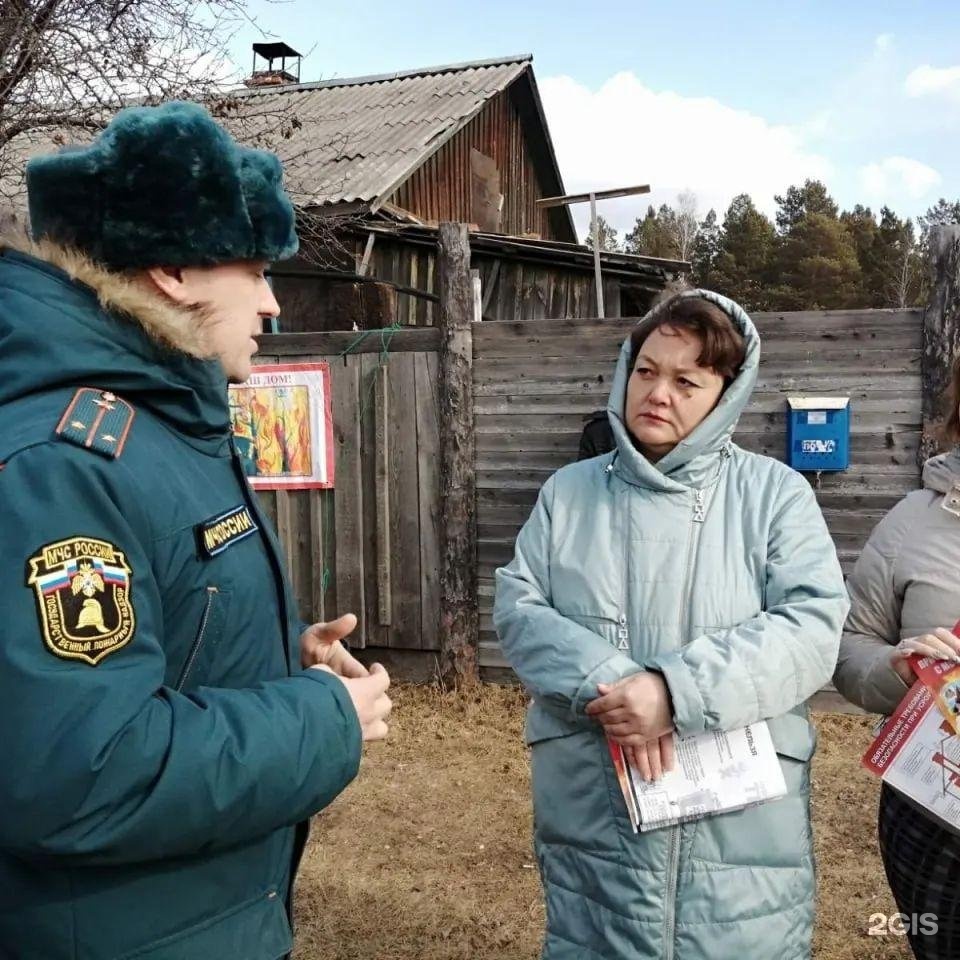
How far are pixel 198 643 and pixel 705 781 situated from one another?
1.11 m

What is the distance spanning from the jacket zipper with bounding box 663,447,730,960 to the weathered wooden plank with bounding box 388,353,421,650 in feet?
11.8

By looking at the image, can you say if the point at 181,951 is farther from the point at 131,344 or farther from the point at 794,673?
the point at 794,673

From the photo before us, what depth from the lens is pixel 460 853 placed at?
3.75 metres

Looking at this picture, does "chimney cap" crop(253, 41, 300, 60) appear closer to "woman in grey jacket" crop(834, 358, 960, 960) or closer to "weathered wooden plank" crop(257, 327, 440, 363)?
"weathered wooden plank" crop(257, 327, 440, 363)

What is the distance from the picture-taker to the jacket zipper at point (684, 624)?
176cm

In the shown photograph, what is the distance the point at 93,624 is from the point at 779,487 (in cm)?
151

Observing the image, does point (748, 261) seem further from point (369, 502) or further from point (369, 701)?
point (369, 701)

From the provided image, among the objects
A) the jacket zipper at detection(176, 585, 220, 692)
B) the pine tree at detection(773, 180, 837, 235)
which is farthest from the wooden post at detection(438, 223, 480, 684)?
Answer: the pine tree at detection(773, 180, 837, 235)

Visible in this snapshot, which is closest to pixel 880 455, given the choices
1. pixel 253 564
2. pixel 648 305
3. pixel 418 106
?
pixel 253 564

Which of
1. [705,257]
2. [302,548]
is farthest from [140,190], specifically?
[705,257]

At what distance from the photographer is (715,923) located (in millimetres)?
1746

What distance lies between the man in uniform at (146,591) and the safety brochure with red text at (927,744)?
1.18 metres

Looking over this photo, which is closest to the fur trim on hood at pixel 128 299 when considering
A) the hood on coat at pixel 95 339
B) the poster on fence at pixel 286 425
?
the hood on coat at pixel 95 339

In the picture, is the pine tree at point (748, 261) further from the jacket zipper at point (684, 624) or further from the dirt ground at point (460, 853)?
the jacket zipper at point (684, 624)
